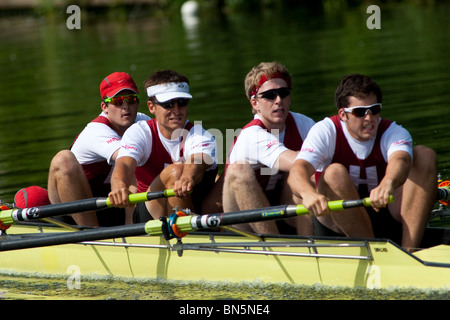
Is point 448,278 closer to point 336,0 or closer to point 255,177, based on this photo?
point 255,177

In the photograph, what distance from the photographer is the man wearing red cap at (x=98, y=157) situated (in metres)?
7.99

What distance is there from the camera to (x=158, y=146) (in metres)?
7.47

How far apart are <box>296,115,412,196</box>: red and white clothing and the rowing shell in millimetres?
605

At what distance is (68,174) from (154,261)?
4.51 ft

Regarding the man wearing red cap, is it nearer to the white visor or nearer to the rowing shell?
the rowing shell

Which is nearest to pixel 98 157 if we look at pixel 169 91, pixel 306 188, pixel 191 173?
pixel 169 91

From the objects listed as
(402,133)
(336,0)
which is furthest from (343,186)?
(336,0)

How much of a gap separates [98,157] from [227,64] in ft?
49.1

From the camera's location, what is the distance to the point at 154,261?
7.38m

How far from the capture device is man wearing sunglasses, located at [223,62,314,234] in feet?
22.2

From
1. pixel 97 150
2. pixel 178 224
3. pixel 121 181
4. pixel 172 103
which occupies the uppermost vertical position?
pixel 172 103

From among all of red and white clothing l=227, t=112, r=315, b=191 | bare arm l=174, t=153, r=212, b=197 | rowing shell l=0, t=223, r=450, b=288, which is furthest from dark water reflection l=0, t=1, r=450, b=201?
bare arm l=174, t=153, r=212, b=197

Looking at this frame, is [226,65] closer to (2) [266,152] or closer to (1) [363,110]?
(2) [266,152]
